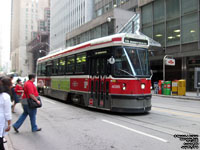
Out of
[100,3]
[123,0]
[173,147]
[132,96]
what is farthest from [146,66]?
[100,3]

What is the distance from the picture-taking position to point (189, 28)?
2475 cm

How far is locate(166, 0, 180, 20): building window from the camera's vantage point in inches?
1035

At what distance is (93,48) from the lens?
10.1m

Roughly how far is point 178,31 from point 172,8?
3176mm

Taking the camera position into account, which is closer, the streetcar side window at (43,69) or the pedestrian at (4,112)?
the pedestrian at (4,112)

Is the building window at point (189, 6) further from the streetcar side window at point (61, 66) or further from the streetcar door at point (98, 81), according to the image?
the streetcar door at point (98, 81)

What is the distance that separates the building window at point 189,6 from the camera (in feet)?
79.1

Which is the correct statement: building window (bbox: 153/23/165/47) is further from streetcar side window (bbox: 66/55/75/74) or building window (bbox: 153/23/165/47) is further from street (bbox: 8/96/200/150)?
street (bbox: 8/96/200/150)

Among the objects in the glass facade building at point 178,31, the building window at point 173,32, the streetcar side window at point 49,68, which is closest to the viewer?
the streetcar side window at point 49,68

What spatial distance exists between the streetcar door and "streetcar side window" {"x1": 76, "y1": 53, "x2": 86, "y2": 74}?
2.27 ft

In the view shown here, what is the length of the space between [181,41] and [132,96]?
767 inches

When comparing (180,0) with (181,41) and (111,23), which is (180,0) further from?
(111,23)

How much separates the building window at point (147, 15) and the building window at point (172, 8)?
325cm

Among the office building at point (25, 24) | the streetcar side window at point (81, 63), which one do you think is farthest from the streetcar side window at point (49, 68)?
the office building at point (25, 24)
